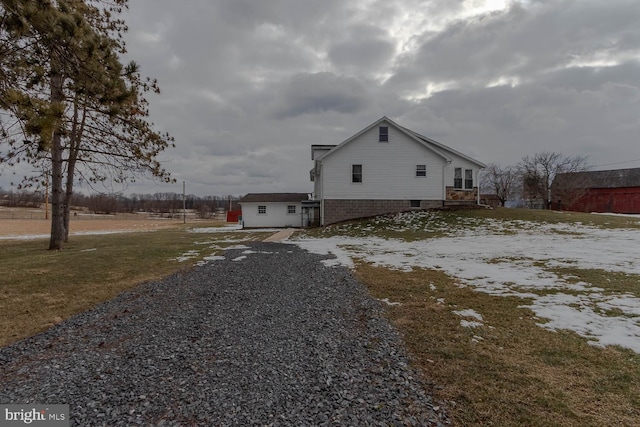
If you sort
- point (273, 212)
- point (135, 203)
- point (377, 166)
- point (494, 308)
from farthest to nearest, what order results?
point (135, 203), point (273, 212), point (377, 166), point (494, 308)

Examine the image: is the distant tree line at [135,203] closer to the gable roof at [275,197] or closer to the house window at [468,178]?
the gable roof at [275,197]

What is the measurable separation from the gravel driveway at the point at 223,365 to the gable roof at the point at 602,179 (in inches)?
1603

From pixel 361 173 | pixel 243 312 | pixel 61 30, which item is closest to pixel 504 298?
pixel 243 312

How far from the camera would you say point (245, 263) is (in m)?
9.55

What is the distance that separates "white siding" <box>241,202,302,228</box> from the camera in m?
28.5

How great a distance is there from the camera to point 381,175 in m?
22.5

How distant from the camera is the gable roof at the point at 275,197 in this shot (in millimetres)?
28344

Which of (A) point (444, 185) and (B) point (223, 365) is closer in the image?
(B) point (223, 365)

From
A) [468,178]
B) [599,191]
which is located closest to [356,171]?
[468,178]

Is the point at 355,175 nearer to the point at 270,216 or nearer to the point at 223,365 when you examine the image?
the point at 270,216

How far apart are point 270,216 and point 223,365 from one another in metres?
25.7

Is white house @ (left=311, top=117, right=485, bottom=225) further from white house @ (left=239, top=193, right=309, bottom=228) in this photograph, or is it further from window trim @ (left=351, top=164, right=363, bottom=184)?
white house @ (left=239, top=193, right=309, bottom=228)

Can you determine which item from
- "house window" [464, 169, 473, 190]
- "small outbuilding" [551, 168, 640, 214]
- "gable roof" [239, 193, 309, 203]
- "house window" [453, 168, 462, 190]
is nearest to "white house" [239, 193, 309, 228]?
"gable roof" [239, 193, 309, 203]

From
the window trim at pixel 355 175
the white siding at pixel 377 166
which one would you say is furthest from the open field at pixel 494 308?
the window trim at pixel 355 175
